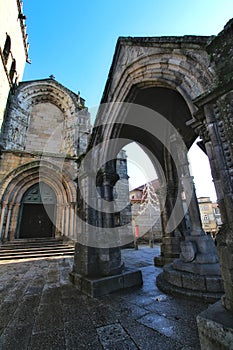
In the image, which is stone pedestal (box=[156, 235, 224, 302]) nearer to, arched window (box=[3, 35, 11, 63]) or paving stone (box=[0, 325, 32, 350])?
paving stone (box=[0, 325, 32, 350])

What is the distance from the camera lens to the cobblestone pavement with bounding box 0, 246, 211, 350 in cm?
148

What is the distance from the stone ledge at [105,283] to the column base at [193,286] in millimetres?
486

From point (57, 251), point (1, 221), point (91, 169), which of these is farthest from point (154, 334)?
point (1, 221)

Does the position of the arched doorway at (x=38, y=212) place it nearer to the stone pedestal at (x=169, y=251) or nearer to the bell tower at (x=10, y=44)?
the bell tower at (x=10, y=44)

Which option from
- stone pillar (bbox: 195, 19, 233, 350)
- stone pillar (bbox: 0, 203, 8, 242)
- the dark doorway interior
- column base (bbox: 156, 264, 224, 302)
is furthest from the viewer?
the dark doorway interior

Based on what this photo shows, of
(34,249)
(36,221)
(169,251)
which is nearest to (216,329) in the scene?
(169,251)

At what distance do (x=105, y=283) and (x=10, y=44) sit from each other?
613 inches

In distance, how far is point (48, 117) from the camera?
1335 cm

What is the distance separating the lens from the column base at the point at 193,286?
7.66 ft

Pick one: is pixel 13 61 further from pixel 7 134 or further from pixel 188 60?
pixel 188 60

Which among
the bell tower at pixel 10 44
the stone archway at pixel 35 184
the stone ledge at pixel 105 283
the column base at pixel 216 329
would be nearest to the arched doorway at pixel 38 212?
the stone archway at pixel 35 184

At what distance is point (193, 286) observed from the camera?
2.53m

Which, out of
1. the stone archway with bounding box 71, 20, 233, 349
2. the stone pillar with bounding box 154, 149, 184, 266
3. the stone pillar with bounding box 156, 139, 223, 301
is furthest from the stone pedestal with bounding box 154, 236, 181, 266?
the stone archway with bounding box 71, 20, 233, 349

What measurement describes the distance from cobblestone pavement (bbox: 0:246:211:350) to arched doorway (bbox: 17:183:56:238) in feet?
23.2
